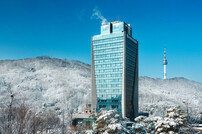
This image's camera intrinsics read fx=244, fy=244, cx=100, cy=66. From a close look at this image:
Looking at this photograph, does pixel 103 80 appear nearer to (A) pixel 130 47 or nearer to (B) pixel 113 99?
(B) pixel 113 99

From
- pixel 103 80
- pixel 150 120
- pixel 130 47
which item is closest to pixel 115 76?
pixel 103 80

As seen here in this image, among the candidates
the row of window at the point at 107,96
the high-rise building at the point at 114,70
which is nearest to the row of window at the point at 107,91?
the high-rise building at the point at 114,70

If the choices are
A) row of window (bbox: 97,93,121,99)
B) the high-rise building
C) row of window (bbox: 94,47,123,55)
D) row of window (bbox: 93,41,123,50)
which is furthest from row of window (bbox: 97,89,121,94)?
row of window (bbox: 93,41,123,50)

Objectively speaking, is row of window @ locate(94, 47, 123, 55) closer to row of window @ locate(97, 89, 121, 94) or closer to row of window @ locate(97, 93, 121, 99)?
row of window @ locate(97, 89, 121, 94)

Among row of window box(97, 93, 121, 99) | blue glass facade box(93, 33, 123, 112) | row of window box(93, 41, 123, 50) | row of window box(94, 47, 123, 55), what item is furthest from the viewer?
row of window box(93, 41, 123, 50)

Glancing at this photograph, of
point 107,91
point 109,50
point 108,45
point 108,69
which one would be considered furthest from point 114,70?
point 108,45

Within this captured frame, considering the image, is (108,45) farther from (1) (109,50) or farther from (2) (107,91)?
(2) (107,91)

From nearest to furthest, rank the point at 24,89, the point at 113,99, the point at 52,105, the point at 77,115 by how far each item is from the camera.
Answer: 1. the point at 77,115
2. the point at 113,99
3. the point at 52,105
4. the point at 24,89

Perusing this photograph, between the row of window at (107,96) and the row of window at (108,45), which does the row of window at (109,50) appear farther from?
the row of window at (107,96)
